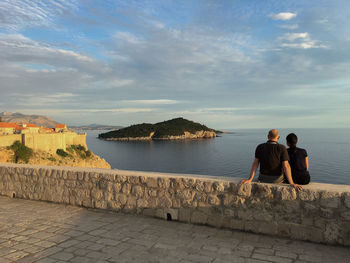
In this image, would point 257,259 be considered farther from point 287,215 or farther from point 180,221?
point 180,221

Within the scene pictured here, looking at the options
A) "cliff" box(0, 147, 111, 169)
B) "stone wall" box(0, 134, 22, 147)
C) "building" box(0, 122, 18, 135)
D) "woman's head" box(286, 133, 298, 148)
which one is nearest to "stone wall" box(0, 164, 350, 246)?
"woman's head" box(286, 133, 298, 148)

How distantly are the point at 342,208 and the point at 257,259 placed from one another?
1.66 meters

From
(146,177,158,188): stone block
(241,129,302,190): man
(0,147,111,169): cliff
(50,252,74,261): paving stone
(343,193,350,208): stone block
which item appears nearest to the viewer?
(50,252,74,261): paving stone

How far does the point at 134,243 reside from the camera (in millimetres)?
4445

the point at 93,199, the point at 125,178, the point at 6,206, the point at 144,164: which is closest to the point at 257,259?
the point at 125,178

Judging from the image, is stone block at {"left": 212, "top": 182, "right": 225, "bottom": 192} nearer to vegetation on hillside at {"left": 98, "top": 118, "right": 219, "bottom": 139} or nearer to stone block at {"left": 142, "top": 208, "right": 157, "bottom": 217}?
stone block at {"left": 142, "top": 208, "right": 157, "bottom": 217}

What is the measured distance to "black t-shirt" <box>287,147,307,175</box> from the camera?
4.73m

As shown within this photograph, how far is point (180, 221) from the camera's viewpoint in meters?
5.47

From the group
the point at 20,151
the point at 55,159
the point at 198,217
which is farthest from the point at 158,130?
the point at 198,217

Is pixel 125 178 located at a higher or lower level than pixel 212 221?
higher

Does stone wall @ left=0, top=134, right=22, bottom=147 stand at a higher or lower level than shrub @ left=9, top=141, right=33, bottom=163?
higher

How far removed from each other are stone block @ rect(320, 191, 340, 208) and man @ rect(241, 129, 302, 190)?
52cm

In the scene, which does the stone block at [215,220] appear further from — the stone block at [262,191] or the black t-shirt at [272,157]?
the black t-shirt at [272,157]

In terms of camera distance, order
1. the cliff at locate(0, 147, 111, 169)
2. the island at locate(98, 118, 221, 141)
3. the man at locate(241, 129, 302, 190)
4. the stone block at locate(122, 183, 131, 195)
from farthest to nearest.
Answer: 1. the island at locate(98, 118, 221, 141)
2. the cliff at locate(0, 147, 111, 169)
3. the stone block at locate(122, 183, 131, 195)
4. the man at locate(241, 129, 302, 190)
